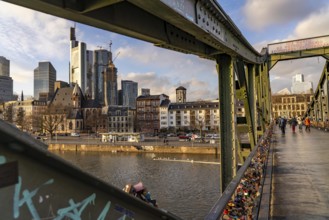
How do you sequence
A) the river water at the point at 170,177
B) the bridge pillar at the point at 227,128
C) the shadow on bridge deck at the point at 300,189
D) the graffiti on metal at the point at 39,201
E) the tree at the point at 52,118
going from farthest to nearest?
1. the tree at the point at 52,118
2. the river water at the point at 170,177
3. the bridge pillar at the point at 227,128
4. the shadow on bridge deck at the point at 300,189
5. the graffiti on metal at the point at 39,201

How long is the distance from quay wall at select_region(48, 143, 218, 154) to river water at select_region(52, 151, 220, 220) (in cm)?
211

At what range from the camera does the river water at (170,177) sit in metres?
28.5

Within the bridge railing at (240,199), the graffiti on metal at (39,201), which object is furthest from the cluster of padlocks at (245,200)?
the graffiti on metal at (39,201)

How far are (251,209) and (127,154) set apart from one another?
62897 millimetres

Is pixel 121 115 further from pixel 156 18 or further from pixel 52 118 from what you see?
pixel 156 18

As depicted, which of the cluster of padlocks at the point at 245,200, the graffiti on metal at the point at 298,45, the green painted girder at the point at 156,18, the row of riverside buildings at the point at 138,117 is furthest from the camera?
the row of riverside buildings at the point at 138,117

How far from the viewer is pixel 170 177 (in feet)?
136

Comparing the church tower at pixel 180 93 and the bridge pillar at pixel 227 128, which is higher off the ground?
the church tower at pixel 180 93

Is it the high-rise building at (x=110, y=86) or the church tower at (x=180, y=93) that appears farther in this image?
the high-rise building at (x=110, y=86)

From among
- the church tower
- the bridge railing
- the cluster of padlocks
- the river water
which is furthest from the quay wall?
the church tower

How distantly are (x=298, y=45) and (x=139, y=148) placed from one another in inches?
2022

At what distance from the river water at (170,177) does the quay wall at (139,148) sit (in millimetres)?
2112

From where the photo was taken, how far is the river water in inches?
1120

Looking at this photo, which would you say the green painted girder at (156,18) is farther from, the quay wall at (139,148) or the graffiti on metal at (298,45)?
the quay wall at (139,148)
